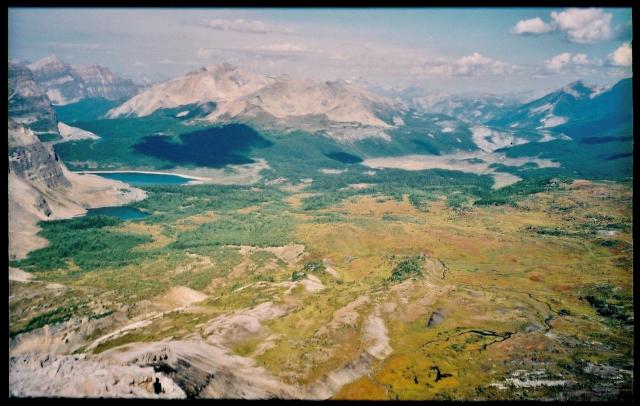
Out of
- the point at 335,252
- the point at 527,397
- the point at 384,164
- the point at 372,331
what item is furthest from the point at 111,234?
the point at 384,164

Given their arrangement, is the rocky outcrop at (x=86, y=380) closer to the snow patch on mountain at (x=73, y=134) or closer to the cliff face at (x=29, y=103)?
the cliff face at (x=29, y=103)

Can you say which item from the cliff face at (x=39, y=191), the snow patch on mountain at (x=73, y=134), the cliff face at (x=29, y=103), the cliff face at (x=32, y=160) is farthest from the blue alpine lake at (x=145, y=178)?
the cliff face at (x=29, y=103)

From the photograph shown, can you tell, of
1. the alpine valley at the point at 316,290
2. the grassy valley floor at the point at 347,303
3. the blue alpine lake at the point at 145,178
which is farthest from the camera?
the blue alpine lake at the point at 145,178

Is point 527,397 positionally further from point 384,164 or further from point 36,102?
point 36,102

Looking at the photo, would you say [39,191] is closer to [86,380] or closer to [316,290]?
[316,290]

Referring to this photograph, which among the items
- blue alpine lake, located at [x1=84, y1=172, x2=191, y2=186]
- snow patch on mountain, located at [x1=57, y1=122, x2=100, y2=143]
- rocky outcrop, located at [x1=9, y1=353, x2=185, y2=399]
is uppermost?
rocky outcrop, located at [x1=9, y1=353, x2=185, y2=399]

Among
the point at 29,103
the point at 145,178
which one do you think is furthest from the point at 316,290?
the point at 29,103

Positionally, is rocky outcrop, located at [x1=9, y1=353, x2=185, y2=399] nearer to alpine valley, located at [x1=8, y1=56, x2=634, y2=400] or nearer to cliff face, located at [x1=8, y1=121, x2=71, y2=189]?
alpine valley, located at [x1=8, y1=56, x2=634, y2=400]

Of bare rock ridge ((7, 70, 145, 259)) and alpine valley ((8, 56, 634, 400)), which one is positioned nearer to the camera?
alpine valley ((8, 56, 634, 400))

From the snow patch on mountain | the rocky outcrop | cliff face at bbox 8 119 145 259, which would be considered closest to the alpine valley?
the rocky outcrop
